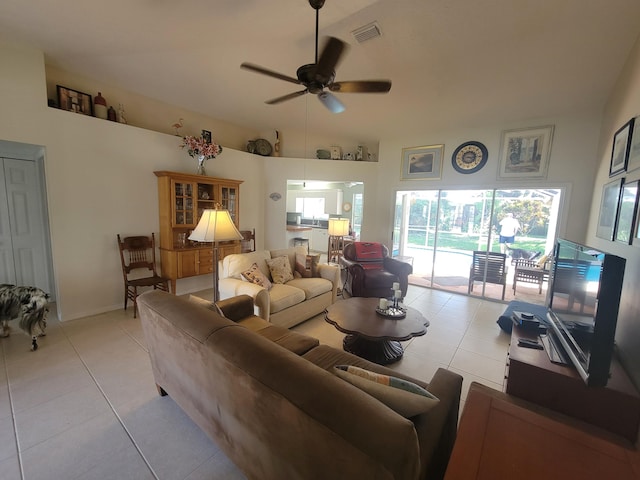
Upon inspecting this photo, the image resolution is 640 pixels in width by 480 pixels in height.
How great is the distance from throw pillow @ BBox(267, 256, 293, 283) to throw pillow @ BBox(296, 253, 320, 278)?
236 mm

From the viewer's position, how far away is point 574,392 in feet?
4.60

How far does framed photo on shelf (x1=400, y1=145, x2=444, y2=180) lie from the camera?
16.1 ft

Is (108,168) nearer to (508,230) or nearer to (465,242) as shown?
(465,242)

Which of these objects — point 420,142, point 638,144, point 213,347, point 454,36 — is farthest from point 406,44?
point 213,347

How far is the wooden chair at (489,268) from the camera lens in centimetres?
441

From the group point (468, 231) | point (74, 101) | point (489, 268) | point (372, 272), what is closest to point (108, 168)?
point (74, 101)

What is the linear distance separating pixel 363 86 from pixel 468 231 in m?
3.78

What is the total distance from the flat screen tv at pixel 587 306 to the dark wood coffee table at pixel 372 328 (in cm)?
97

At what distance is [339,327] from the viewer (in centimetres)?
238

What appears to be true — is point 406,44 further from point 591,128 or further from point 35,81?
point 35,81

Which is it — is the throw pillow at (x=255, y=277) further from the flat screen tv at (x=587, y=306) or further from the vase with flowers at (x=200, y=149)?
the flat screen tv at (x=587, y=306)

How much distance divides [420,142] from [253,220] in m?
3.60

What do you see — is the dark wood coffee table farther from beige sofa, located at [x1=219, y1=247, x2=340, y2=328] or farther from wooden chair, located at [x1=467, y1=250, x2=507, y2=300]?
wooden chair, located at [x1=467, y1=250, x2=507, y2=300]

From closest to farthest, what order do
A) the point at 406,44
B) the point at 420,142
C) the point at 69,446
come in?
the point at 69,446 < the point at 406,44 < the point at 420,142
